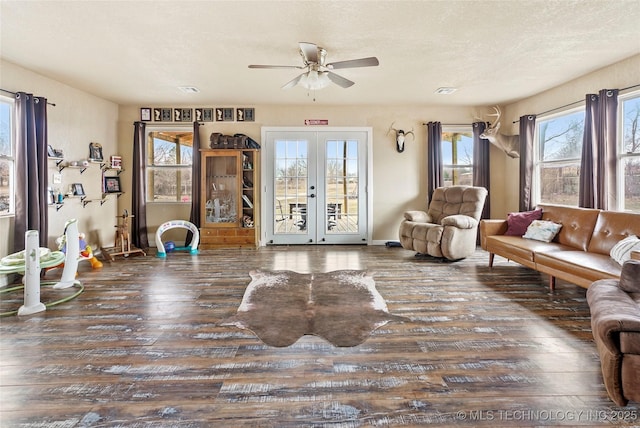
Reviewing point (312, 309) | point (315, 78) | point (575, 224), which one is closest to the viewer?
point (312, 309)

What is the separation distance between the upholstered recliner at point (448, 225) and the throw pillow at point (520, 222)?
0.48 meters

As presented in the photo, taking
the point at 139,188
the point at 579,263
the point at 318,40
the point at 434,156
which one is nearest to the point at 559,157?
the point at 434,156

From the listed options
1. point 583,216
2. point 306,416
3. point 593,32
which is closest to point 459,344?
point 306,416

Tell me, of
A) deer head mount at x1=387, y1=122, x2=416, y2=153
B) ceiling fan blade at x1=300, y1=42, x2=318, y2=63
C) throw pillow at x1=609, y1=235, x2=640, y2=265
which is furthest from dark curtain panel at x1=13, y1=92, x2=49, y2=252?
throw pillow at x1=609, y1=235, x2=640, y2=265

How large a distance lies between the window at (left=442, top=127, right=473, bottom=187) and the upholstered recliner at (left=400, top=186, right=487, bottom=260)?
2.47 ft

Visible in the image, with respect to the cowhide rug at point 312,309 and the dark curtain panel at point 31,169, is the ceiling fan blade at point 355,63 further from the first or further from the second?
the dark curtain panel at point 31,169

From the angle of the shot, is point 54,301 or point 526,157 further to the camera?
point 526,157

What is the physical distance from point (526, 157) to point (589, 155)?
1178 millimetres

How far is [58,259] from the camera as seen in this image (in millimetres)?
3432

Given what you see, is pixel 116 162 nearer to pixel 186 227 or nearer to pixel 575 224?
pixel 186 227

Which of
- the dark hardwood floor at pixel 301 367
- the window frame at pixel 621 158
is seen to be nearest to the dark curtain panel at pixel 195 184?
the dark hardwood floor at pixel 301 367

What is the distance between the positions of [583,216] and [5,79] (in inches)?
261

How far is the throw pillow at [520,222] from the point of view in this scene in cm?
439

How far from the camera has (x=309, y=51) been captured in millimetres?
3125
